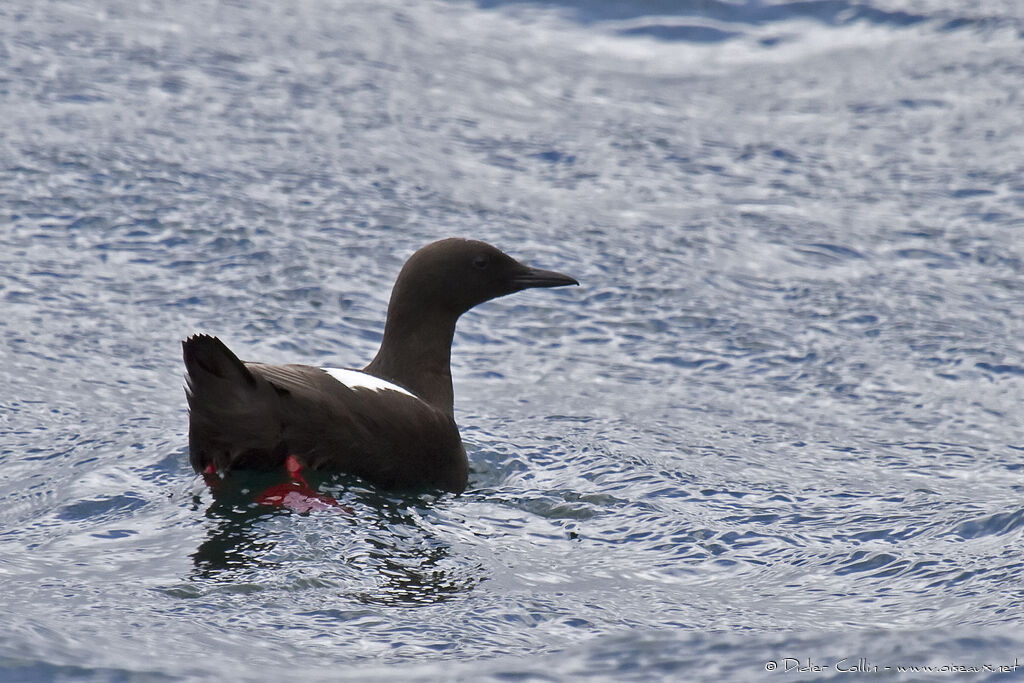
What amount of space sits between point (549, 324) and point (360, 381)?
2.91 meters

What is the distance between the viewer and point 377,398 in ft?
18.7

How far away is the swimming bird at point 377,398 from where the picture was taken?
17.4ft

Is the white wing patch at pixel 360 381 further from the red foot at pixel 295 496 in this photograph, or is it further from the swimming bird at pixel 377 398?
the red foot at pixel 295 496

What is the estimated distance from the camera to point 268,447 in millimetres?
5363

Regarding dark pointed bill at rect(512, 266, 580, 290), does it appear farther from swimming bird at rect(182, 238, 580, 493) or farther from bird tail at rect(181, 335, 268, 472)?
bird tail at rect(181, 335, 268, 472)

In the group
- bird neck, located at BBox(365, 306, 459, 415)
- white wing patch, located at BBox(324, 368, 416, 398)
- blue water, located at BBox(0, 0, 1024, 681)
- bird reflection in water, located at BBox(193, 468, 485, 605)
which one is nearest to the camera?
blue water, located at BBox(0, 0, 1024, 681)

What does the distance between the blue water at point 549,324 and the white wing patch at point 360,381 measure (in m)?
0.38

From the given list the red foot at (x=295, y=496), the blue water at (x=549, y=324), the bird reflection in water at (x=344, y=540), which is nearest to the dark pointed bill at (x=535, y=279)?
the blue water at (x=549, y=324)

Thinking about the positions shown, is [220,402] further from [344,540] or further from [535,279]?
[535,279]

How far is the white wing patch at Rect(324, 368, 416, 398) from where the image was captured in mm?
5703

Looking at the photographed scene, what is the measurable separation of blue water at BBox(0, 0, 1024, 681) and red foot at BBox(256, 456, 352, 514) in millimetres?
70

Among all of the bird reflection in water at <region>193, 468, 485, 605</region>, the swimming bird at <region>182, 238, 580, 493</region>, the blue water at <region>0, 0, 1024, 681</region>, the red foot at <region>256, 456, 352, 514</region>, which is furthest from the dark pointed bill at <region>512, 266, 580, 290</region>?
the red foot at <region>256, 456, 352, 514</region>

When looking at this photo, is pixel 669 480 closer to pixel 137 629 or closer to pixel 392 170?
pixel 137 629

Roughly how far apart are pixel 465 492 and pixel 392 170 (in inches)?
182
